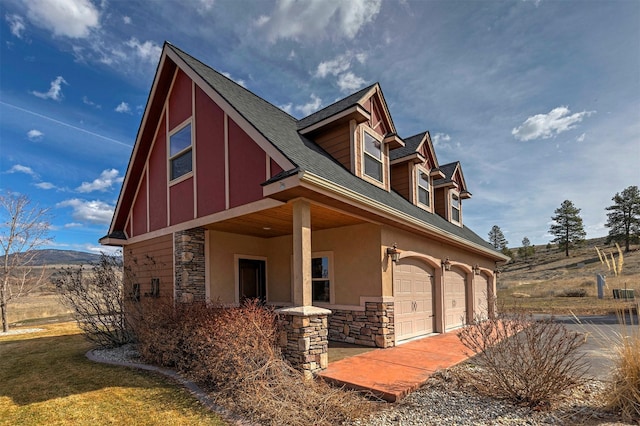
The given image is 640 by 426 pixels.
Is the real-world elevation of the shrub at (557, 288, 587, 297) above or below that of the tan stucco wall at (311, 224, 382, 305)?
below

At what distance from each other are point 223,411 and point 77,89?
13.3 metres

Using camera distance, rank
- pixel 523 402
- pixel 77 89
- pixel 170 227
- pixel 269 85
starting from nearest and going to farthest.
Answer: pixel 523 402 < pixel 170 227 < pixel 77 89 < pixel 269 85

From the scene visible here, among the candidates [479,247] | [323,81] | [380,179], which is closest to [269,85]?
[323,81]

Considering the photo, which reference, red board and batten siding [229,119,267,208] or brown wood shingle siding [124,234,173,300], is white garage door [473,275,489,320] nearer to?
red board and batten siding [229,119,267,208]

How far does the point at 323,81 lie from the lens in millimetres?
13367

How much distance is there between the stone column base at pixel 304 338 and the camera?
5734 millimetres

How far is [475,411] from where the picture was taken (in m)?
4.46

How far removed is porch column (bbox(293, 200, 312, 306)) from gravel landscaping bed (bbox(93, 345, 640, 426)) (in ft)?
6.97

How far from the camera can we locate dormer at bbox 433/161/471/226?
14549mm

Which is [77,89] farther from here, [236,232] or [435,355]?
[435,355]

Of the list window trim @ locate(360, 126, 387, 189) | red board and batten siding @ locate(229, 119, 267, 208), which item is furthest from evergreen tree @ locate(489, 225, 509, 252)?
red board and batten siding @ locate(229, 119, 267, 208)

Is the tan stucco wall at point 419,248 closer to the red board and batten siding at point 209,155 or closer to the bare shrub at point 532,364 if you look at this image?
the bare shrub at point 532,364

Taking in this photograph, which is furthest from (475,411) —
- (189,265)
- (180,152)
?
(180,152)

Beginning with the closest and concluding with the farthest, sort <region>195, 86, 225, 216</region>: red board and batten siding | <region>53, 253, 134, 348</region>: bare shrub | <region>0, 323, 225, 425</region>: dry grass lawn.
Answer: <region>0, 323, 225, 425</region>: dry grass lawn
<region>195, 86, 225, 216</region>: red board and batten siding
<region>53, 253, 134, 348</region>: bare shrub
